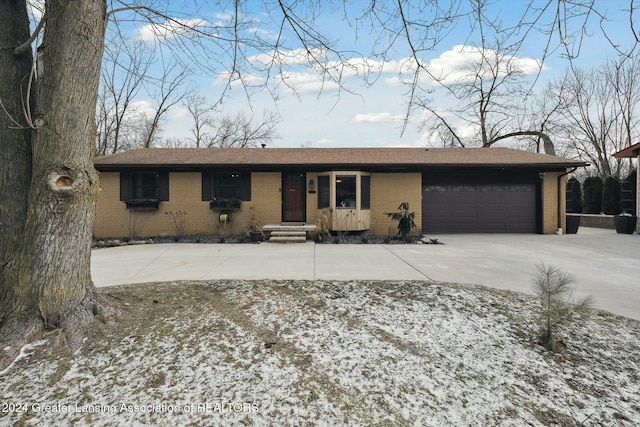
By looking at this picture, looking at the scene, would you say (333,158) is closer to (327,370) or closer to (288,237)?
(288,237)

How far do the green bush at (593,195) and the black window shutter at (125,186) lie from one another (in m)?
22.6

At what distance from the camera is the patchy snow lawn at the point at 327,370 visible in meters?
2.10

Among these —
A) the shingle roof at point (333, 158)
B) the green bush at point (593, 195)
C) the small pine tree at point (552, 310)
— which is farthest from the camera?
the green bush at point (593, 195)

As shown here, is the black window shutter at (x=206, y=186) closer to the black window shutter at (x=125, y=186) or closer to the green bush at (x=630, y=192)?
the black window shutter at (x=125, y=186)

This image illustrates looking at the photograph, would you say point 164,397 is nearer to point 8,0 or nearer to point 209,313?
point 209,313

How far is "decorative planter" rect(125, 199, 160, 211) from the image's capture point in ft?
36.8

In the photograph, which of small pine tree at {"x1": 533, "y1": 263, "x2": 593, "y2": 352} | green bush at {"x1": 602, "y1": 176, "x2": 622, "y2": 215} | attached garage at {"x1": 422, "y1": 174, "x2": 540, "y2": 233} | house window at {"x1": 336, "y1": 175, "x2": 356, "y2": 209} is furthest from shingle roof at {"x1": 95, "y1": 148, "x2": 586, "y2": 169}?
small pine tree at {"x1": 533, "y1": 263, "x2": 593, "y2": 352}

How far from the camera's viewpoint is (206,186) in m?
11.6

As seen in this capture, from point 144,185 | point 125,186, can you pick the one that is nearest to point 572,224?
point 144,185

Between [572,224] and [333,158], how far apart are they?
9.67 metres

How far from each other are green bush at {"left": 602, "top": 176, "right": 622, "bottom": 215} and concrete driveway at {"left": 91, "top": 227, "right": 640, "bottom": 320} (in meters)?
7.50

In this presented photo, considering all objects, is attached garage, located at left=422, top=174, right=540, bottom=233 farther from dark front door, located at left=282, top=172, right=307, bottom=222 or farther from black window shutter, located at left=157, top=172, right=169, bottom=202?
black window shutter, located at left=157, top=172, right=169, bottom=202

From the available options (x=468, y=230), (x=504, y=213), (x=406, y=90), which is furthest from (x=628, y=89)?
(x=406, y=90)

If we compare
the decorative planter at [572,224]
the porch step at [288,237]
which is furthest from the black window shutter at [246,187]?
the decorative planter at [572,224]
